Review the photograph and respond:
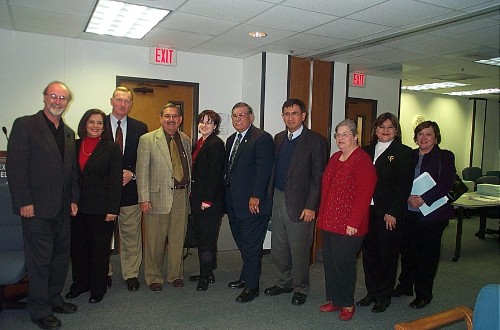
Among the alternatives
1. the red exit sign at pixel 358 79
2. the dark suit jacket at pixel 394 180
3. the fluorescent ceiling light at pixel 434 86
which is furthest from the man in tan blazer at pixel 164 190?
the fluorescent ceiling light at pixel 434 86

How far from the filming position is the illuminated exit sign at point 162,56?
480 cm

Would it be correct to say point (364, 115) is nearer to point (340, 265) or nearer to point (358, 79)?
point (358, 79)

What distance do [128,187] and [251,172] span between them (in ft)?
3.50

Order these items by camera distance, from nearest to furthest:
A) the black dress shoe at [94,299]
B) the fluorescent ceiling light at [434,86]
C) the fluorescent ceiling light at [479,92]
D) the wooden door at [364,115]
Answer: the black dress shoe at [94,299] → the wooden door at [364,115] → the fluorescent ceiling light at [434,86] → the fluorescent ceiling light at [479,92]

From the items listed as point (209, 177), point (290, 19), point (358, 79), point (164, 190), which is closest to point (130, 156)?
point (164, 190)

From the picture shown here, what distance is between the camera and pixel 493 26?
353 centimetres

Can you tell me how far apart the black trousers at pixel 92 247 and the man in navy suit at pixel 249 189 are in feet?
3.44

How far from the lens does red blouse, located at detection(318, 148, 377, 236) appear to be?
2.82 m

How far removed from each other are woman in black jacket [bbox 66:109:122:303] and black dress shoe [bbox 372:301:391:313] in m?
2.21

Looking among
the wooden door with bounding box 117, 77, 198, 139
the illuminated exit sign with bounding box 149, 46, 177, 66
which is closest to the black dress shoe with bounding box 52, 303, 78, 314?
the wooden door with bounding box 117, 77, 198, 139

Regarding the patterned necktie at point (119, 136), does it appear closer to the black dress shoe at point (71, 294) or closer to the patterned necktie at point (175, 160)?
the patterned necktie at point (175, 160)

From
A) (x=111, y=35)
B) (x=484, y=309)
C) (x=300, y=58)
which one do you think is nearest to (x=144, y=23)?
(x=111, y=35)

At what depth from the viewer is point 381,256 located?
324 centimetres

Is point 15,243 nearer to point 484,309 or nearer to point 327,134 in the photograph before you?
point 484,309
